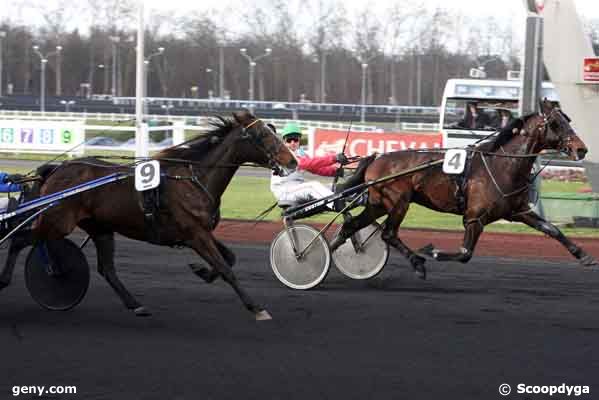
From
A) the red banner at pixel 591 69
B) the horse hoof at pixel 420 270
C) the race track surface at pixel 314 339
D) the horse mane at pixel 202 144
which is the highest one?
the red banner at pixel 591 69

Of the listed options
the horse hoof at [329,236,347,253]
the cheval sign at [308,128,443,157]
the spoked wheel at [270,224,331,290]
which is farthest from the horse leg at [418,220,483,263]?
the cheval sign at [308,128,443,157]

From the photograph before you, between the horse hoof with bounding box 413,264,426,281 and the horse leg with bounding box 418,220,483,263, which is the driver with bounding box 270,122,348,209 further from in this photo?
the horse leg with bounding box 418,220,483,263

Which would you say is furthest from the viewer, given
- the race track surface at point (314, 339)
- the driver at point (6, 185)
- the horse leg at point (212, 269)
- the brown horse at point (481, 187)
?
the brown horse at point (481, 187)

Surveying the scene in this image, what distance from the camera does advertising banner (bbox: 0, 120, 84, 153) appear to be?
76.6 feet

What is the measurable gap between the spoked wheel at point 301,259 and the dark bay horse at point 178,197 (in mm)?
1418

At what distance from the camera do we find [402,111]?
58.9 m

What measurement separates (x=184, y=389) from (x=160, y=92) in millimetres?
67606

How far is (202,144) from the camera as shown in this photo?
7262 millimetres

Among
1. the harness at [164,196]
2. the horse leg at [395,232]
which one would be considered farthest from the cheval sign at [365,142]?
the harness at [164,196]

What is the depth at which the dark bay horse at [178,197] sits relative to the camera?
6949 millimetres

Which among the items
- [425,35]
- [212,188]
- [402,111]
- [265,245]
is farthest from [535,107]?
[425,35]

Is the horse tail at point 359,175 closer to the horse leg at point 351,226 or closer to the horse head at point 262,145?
the horse leg at point 351,226

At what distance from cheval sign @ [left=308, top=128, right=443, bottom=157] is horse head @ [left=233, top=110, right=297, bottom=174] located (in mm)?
12675

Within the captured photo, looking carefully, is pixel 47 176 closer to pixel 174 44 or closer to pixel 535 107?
pixel 535 107
